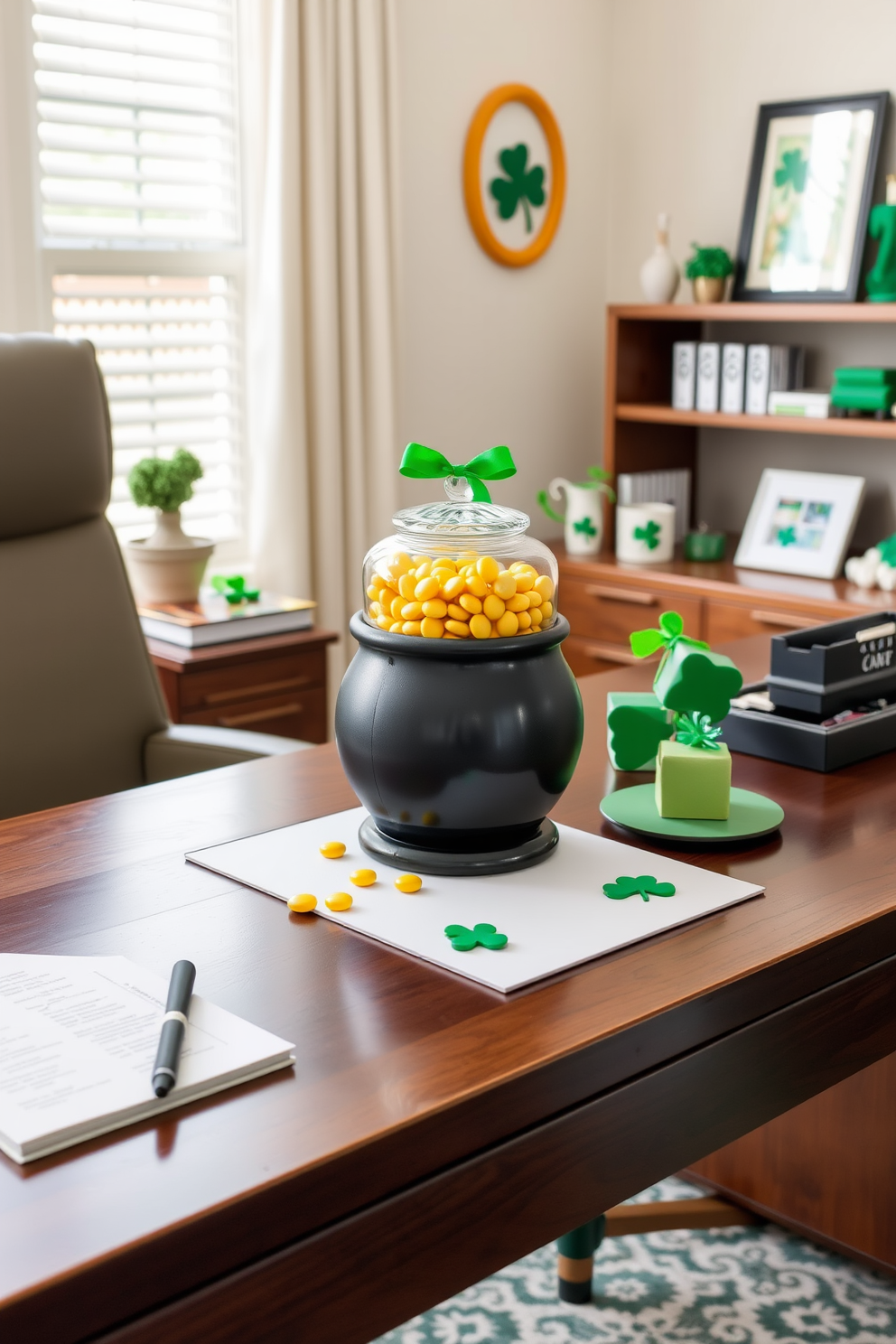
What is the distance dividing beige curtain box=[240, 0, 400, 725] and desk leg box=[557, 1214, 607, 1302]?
1813mm

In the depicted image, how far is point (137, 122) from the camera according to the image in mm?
2965

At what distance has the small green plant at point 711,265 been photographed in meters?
3.53

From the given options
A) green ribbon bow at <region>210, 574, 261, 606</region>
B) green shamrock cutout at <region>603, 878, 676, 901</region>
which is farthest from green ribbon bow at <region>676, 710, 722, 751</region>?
green ribbon bow at <region>210, 574, 261, 606</region>

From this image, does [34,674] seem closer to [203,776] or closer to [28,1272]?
[203,776]

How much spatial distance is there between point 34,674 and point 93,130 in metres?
1.53

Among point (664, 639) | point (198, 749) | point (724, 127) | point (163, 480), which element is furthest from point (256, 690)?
point (724, 127)

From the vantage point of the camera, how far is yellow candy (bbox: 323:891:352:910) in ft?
3.61

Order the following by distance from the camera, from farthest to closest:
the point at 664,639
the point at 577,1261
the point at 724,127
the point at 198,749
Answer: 1. the point at 724,127
2. the point at 198,749
3. the point at 577,1261
4. the point at 664,639

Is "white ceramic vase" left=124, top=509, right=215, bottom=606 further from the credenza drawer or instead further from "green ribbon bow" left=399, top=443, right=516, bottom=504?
"green ribbon bow" left=399, top=443, right=516, bottom=504

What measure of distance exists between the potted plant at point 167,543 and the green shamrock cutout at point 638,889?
1864 millimetres

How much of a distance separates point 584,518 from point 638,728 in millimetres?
2299

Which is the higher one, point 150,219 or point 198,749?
point 150,219

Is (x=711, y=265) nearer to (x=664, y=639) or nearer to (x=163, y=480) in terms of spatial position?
(x=163, y=480)

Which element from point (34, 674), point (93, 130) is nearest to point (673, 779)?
point (34, 674)
